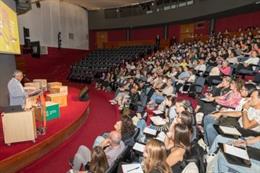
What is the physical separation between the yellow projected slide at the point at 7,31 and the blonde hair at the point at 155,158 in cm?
313

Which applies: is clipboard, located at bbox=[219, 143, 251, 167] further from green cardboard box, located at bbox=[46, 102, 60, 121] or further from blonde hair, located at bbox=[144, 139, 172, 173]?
green cardboard box, located at bbox=[46, 102, 60, 121]

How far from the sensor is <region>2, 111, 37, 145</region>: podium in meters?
2.65

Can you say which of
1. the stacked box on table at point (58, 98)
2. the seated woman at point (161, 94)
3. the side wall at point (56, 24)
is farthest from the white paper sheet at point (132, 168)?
the side wall at point (56, 24)

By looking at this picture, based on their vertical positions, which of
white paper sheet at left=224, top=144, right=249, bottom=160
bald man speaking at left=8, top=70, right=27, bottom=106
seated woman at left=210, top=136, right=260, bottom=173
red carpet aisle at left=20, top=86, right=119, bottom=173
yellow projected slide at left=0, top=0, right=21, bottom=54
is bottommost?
red carpet aisle at left=20, top=86, right=119, bottom=173

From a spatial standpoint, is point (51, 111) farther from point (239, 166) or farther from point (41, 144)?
point (239, 166)

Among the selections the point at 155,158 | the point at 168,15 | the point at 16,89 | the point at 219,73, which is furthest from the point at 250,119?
the point at 168,15

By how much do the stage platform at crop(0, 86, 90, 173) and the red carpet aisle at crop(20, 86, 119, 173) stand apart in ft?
0.26

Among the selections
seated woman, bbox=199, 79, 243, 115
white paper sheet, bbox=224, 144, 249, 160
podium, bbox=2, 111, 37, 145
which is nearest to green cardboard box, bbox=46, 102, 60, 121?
podium, bbox=2, 111, 37, 145

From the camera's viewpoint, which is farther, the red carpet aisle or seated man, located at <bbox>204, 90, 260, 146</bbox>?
the red carpet aisle

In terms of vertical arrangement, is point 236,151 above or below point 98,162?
above

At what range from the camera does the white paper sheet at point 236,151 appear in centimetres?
182

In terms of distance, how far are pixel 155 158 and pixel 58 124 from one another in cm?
224

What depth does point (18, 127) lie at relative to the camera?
2.73 m

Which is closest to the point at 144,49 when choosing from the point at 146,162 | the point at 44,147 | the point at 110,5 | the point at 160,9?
the point at 160,9
